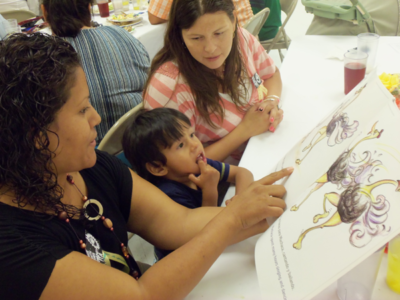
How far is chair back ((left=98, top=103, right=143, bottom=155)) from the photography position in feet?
3.73

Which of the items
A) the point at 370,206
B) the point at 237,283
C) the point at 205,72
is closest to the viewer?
the point at 370,206

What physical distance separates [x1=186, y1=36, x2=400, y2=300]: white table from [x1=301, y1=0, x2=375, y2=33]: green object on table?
102mm

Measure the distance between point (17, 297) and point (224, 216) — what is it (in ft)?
1.33

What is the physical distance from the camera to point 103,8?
116 inches

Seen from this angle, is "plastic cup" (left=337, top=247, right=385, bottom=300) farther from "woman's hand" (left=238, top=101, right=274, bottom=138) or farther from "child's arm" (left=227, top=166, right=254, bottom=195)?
"woman's hand" (left=238, top=101, right=274, bottom=138)

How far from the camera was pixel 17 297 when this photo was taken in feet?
1.75

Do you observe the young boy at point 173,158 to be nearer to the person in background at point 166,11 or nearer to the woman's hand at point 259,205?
the woman's hand at point 259,205

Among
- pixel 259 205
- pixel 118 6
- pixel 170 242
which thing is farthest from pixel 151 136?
pixel 118 6

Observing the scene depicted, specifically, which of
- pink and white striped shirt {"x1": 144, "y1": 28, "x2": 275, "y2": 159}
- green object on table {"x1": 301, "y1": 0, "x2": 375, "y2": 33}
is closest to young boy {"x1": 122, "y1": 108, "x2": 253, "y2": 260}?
pink and white striped shirt {"x1": 144, "y1": 28, "x2": 275, "y2": 159}

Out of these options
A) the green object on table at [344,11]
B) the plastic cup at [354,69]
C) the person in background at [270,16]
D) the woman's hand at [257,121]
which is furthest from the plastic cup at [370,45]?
the person in background at [270,16]

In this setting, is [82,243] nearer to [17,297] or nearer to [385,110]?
[17,297]

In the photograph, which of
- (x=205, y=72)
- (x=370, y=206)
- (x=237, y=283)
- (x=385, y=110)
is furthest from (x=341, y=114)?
(x=205, y=72)

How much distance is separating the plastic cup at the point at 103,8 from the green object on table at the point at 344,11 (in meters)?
1.78

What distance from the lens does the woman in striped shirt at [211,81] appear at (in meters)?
1.14
